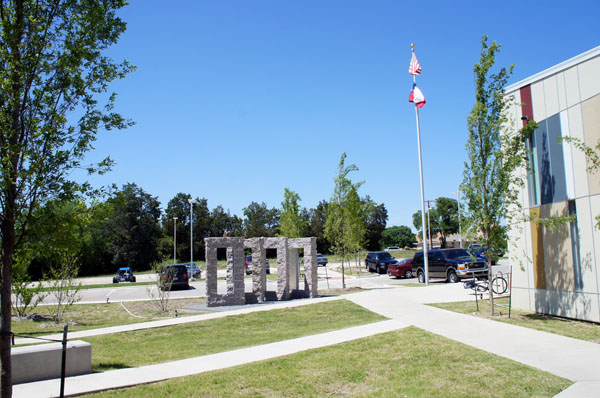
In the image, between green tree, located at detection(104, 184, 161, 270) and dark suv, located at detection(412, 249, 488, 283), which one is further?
green tree, located at detection(104, 184, 161, 270)

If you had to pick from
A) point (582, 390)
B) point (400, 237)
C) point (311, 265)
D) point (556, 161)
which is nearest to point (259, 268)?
point (311, 265)

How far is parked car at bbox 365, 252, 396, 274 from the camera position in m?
35.5

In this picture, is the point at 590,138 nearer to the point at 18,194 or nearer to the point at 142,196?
the point at 18,194

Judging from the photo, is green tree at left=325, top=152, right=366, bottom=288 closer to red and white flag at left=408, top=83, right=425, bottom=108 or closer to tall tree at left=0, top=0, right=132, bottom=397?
red and white flag at left=408, top=83, right=425, bottom=108

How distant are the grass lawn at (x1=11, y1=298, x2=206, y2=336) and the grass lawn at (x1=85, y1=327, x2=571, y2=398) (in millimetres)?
8158

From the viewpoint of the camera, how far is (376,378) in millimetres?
6844

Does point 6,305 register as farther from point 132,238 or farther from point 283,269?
point 132,238

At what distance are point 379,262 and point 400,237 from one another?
3639 inches

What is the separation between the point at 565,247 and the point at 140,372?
10.8 m

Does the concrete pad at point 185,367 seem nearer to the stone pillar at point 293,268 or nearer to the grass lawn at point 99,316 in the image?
the grass lawn at point 99,316

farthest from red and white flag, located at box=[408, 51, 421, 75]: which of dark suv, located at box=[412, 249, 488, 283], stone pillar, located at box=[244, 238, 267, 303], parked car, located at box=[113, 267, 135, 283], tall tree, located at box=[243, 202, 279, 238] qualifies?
tall tree, located at box=[243, 202, 279, 238]

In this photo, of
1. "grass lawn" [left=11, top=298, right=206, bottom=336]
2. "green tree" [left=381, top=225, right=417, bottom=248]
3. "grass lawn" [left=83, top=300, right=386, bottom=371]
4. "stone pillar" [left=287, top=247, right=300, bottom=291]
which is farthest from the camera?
"green tree" [left=381, top=225, right=417, bottom=248]

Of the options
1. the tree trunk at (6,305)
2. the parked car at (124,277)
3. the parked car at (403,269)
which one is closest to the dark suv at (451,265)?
the parked car at (403,269)

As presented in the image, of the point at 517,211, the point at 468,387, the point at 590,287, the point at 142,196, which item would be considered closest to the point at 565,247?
the point at 590,287
